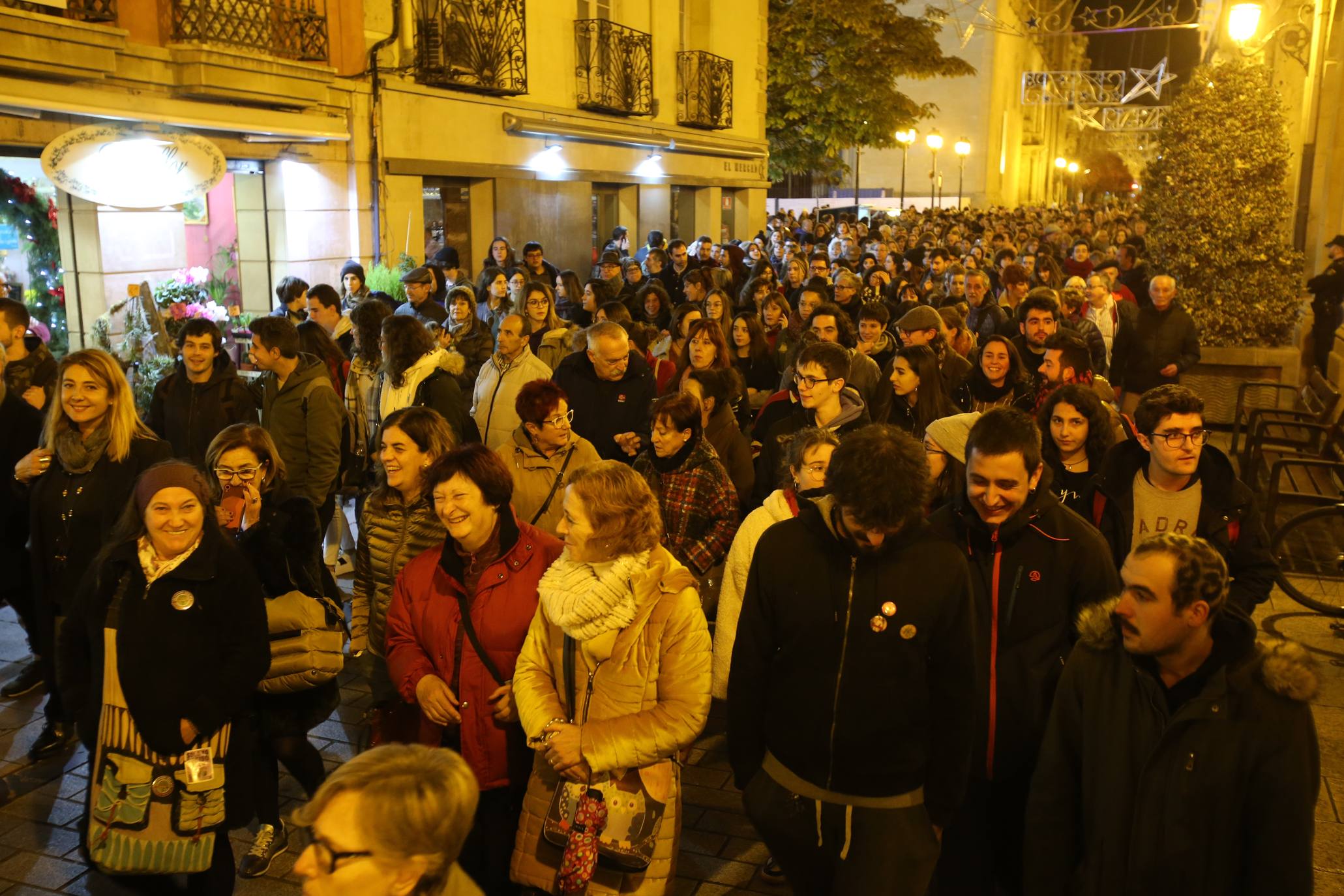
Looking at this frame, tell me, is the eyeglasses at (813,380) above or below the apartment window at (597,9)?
below

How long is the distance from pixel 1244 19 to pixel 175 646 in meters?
14.3

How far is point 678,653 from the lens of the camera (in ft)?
11.5

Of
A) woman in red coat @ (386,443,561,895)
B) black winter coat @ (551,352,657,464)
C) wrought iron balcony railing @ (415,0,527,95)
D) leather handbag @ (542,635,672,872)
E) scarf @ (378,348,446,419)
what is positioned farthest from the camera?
wrought iron balcony railing @ (415,0,527,95)

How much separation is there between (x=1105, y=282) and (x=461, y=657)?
8.41 m

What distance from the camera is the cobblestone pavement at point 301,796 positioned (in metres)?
4.47

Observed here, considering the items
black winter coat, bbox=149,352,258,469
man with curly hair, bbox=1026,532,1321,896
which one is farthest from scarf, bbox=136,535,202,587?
black winter coat, bbox=149,352,258,469

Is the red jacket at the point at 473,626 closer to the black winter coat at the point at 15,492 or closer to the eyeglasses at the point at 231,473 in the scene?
the eyeglasses at the point at 231,473

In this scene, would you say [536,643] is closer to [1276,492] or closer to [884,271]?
[1276,492]

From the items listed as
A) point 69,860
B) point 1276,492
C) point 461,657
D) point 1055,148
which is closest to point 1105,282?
point 1276,492

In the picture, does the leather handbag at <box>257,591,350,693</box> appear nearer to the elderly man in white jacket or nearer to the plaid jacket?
the plaid jacket

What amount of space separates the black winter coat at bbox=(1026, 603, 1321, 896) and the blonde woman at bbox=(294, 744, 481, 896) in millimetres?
1615

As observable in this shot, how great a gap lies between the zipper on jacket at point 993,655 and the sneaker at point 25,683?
488 centimetres

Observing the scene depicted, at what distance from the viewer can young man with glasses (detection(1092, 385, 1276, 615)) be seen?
431 centimetres

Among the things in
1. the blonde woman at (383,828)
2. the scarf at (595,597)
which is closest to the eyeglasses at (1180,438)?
the scarf at (595,597)
